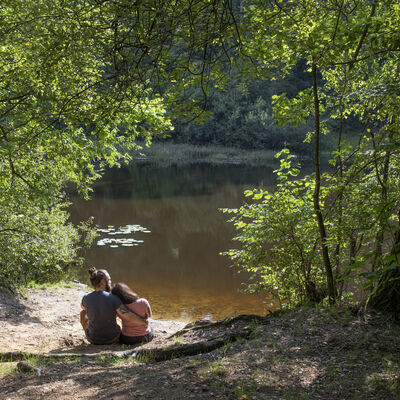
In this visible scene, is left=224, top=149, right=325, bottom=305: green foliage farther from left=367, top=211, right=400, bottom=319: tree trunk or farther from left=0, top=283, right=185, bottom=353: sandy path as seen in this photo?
left=0, top=283, right=185, bottom=353: sandy path

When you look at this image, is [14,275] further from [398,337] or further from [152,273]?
[398,337]

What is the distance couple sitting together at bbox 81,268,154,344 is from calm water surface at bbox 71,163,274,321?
12.5 feet

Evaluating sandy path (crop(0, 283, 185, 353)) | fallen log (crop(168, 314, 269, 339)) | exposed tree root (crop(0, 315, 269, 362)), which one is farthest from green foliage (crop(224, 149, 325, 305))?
sandy path (crop(0, 283, 185, 353))

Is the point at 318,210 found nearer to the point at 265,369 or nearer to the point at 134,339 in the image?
the point at 265,369

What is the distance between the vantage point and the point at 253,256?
266 inches

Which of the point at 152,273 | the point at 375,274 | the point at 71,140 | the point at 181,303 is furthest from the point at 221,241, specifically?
the point at 375,274

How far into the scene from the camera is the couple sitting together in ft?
20.7

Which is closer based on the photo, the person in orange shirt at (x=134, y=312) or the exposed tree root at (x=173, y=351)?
the exposed tree root at (x=173, y=351)

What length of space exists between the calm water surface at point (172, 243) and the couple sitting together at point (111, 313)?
3.80 metres

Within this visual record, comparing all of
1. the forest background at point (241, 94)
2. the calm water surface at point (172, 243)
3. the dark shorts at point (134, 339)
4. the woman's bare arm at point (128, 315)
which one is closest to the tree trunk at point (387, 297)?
the forest background at point (241, 94)

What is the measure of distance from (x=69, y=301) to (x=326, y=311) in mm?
6977

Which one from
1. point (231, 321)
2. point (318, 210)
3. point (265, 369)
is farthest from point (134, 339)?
point (318, 210)

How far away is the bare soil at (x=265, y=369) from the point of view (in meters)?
3.38

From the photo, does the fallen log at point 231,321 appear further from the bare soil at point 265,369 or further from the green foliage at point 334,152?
the green foliage at point 334,152
